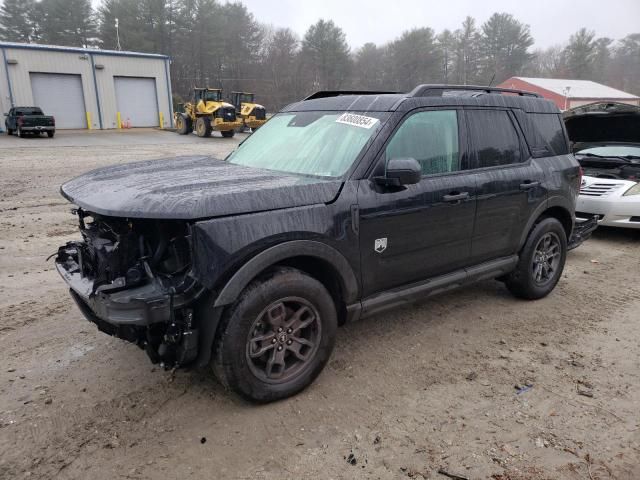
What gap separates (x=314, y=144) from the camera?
3.69 metres

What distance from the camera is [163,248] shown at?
2809 millimetres

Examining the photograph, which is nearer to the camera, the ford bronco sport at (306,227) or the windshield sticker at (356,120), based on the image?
the ford bronco sport at (306,227)

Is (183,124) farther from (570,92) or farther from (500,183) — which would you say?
(570,92)

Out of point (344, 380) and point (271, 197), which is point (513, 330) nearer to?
point (344, 380)

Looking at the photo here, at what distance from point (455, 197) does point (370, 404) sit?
171cm

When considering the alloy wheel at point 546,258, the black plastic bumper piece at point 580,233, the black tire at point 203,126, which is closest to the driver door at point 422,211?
the alloy wheel at point 546,258

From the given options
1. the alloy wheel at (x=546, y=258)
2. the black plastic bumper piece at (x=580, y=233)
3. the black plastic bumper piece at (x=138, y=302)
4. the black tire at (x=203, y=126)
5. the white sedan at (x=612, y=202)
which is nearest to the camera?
the black plastic bumper piece at (x=138, y=302)

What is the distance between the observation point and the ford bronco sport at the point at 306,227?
8.93 feet

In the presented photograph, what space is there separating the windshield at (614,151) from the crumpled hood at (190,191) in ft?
23.2

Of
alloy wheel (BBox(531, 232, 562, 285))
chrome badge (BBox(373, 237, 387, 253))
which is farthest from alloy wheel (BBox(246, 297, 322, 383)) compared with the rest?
alloy wheel (BBox(531, 232, 562, 285))

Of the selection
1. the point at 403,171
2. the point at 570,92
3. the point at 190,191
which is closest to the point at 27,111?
the point at 190,191

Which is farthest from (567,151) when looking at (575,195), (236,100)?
(236,100)

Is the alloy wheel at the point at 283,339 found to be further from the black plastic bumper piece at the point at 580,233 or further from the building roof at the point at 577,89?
the building roof at the point at 577,89

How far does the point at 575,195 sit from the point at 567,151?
471mm
